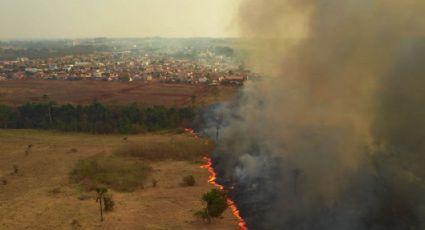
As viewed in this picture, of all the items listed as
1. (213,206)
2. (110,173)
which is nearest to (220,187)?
(213,206)

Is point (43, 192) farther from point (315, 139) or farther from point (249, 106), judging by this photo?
point (249, 106)

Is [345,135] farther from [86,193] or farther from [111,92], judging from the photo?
[111,92]

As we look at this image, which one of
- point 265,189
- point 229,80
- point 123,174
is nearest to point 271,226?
point 265,189

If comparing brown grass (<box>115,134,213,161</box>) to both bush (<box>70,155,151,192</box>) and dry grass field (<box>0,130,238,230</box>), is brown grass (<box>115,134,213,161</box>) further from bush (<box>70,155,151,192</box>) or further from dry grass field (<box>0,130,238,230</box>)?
bush (<box>70,155,151,192</box>)

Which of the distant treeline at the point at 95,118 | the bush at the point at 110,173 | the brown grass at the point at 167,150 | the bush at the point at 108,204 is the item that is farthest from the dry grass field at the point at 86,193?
the distant treeline at the point at 95,118

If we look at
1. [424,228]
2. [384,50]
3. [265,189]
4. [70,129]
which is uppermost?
[384,50]

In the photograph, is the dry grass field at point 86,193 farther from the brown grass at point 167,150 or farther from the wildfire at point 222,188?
the wildfire at point 222,188

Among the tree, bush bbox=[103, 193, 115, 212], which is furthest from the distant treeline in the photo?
the tree
